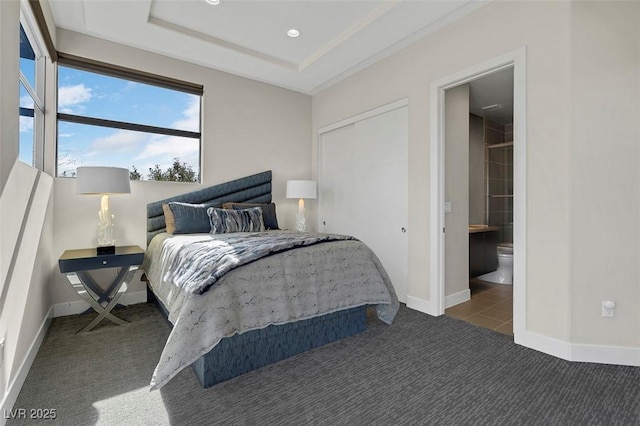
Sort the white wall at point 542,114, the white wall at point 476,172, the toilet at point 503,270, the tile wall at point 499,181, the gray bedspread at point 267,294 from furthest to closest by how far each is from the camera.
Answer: the tile wall at point 499,181 < the white wall at point 476,172 < the toilet at point 503,270 < the white wall at point 542,114 < the gray bedspread at point 267,294

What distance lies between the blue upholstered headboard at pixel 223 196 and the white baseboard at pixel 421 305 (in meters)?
2.33

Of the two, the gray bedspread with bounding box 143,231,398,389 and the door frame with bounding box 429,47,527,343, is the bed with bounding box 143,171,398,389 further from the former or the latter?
the door frame with bounding box 429,47,527,343

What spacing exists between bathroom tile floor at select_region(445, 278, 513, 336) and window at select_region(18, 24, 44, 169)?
3.95 m

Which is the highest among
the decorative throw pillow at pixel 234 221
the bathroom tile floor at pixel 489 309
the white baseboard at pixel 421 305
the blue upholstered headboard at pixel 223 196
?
the blue upholstered headboard at pixel 223 196

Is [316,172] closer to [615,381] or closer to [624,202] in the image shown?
[624,202]

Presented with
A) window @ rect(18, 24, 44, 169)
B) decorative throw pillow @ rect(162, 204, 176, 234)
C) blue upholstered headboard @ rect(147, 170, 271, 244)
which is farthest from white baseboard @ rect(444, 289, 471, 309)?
window @ rect(18, 24, 44, 169)

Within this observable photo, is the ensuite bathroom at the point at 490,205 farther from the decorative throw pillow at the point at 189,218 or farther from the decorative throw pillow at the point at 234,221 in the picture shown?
the decorative throw pillow at the point at 189,218

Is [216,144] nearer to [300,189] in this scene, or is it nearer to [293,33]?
[300,189]

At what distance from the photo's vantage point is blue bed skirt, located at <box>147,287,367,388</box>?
1.92 metres

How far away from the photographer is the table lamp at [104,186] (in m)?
2.80

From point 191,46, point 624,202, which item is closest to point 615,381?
point 624,202

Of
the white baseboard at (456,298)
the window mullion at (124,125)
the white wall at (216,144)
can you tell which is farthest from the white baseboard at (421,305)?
the window mullion at (124,125)

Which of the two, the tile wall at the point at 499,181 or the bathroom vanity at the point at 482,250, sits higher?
the tile wall at the point at 499,181

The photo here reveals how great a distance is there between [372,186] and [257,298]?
2.31 m
